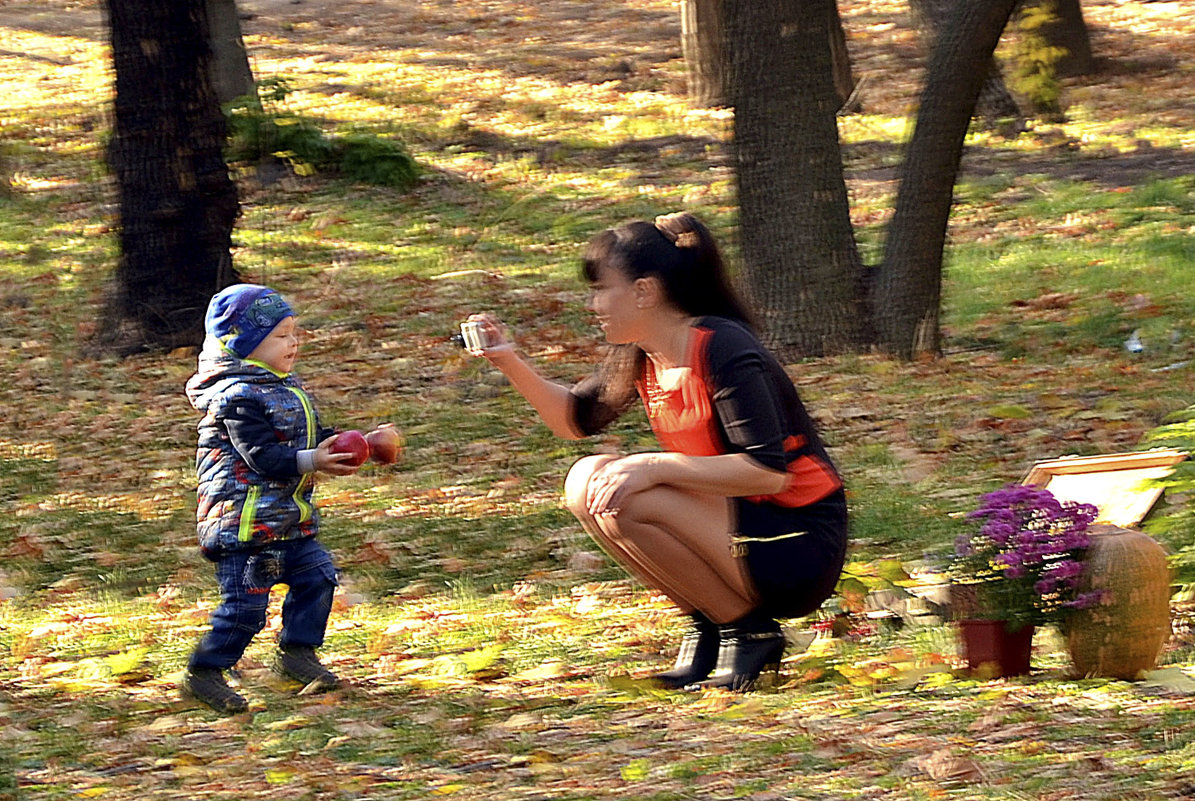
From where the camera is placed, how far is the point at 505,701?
482cm

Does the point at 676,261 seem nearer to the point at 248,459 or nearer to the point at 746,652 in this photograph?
the point at 746,652

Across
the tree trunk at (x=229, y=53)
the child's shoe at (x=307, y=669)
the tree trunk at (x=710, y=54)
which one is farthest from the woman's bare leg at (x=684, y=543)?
the tree trunk at (x=710, y=54)

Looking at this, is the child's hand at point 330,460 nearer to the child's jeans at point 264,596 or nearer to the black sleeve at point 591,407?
the child's jeans at point 264,596

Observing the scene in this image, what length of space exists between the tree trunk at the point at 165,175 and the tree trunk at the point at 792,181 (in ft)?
11.9

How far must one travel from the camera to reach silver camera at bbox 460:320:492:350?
4.97m

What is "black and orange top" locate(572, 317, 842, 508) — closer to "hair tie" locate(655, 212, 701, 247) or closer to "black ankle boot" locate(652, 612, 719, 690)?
"hair tie" locate(655, 212, 701, 247)

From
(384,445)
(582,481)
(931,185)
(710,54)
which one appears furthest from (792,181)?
(710,54)

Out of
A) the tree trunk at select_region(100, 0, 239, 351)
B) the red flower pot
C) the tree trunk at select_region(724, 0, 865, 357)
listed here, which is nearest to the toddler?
the red flower pot

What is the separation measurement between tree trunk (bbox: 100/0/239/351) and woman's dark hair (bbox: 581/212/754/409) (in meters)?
6.67

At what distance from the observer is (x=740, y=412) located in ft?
14.8

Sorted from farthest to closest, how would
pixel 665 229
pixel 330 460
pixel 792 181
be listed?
pixel 792 181 → pixel 665 229 → pixel 330 460

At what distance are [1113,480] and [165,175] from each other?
7.05 meters

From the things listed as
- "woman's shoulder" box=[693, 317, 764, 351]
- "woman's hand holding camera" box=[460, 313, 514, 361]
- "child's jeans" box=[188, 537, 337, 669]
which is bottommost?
"child's jeans" box=[188, 537, 337, 669]

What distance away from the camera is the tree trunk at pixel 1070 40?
1772 cm
